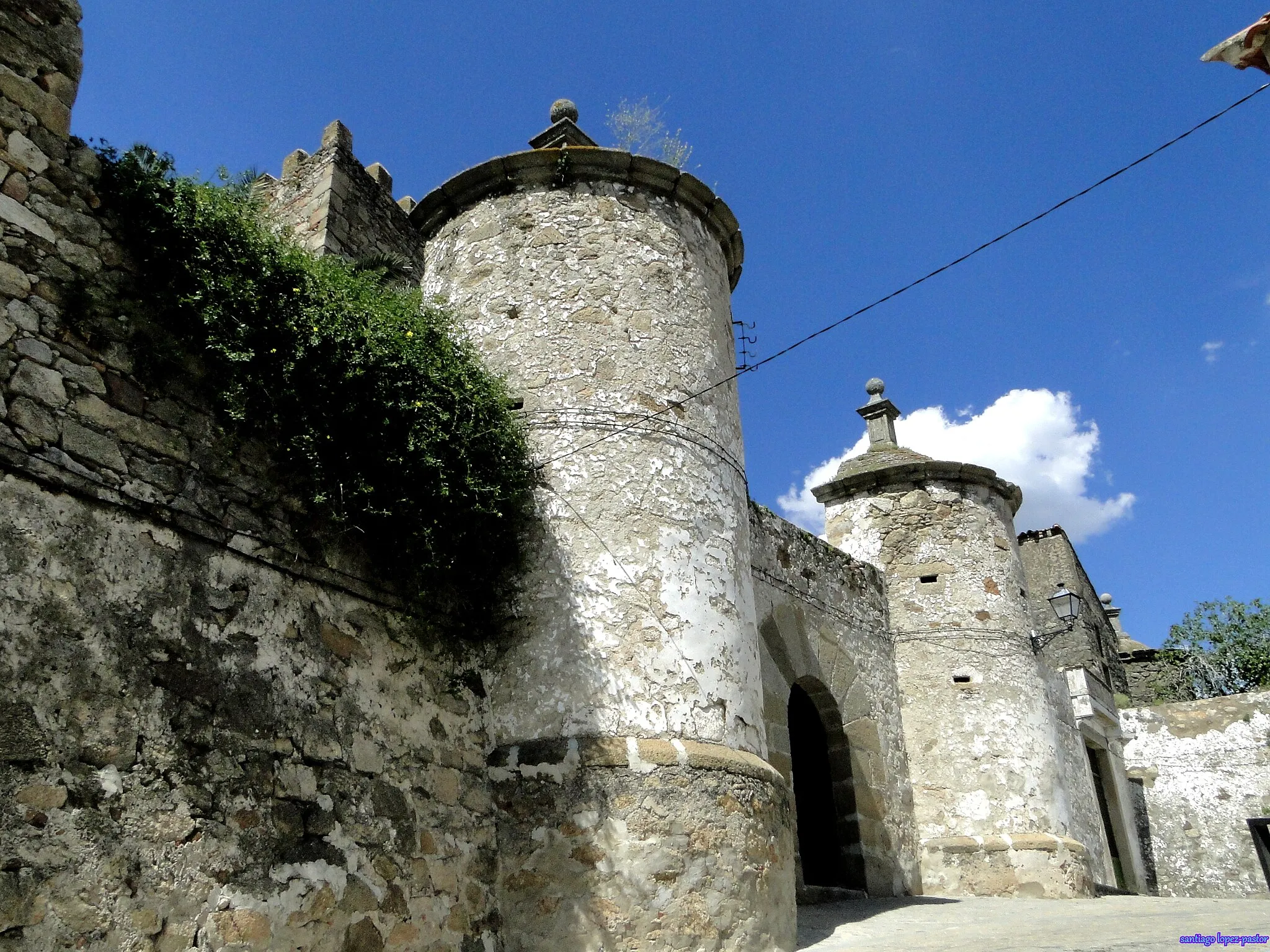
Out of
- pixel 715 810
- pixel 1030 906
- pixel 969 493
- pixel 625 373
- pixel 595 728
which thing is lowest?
pixel 1030 906

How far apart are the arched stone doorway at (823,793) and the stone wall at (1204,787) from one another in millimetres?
9017

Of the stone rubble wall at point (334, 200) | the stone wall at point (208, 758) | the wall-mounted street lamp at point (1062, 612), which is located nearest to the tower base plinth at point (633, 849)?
the stone wall at point (208, 758)

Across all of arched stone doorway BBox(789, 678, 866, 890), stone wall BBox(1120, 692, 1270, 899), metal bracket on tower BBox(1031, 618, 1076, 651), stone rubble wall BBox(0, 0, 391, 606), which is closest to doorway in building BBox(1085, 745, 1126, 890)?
stone wall BBox(1120, 692, 1270, 899)

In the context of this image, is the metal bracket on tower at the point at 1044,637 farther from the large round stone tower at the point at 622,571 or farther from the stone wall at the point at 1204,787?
the stone wall at the point at 1204,787

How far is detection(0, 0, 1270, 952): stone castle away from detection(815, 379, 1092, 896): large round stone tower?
0.20 ft

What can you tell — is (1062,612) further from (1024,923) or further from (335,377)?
(335,377)

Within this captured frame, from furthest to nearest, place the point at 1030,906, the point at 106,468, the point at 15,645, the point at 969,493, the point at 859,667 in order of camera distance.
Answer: the point at 969,493
the point at 859,667
the point at 1030,906
the point at 106,468
the point at 15,645

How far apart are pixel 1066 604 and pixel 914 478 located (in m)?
1.93

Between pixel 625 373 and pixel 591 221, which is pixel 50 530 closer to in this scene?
pixel 625 373

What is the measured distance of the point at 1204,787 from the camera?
15.8 metres

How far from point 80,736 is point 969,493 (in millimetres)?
8876

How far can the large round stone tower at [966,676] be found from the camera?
9.16 meters

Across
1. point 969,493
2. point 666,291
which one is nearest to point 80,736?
point 666,291

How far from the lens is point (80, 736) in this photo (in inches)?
143
